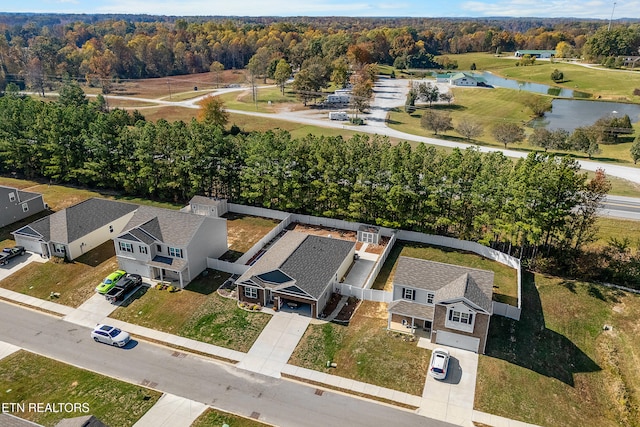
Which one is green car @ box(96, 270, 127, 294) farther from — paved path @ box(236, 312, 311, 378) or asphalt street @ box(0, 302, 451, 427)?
paved path @ box(236, 312, 311, 378)

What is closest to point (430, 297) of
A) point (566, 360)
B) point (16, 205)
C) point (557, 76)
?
point (566, 360)

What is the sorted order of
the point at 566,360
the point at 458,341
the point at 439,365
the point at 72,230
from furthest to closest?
the point at 72,230 < the point at 458,341 < the point at 566,360 < the point at 439,365

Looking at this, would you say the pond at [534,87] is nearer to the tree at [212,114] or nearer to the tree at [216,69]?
the tree at [216,69]

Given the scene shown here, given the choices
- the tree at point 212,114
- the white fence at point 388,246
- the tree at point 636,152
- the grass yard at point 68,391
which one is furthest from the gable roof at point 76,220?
the tree at point 636,152

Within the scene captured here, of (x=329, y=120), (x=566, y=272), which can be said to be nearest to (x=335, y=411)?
(x=566, y=272)

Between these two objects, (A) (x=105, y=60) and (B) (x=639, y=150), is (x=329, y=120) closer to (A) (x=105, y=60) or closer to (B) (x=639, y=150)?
(B) (x=639, y=150)

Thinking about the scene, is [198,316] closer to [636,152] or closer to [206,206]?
[206,206]
